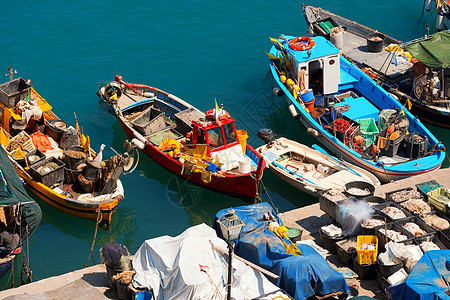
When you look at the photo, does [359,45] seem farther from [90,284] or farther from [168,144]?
[90,284]

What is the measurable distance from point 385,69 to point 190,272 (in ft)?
54.4

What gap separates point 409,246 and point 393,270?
0.91 metres

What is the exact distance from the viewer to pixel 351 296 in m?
17.2

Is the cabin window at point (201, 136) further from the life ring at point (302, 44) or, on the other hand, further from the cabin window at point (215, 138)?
the life ring at point (302, 44)

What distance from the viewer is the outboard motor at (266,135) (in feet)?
83.3

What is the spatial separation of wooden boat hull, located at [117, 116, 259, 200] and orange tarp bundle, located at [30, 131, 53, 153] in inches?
133

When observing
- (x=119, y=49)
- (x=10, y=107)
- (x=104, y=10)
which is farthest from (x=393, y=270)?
(x=104, y=10)

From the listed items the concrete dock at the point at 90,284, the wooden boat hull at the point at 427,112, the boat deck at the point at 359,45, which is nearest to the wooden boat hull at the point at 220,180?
the concrete dock at the point at 90,284

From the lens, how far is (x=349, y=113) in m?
26.1

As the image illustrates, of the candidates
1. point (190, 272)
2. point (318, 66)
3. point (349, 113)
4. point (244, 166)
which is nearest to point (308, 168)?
point (244, 166)

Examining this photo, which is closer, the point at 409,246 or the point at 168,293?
the point at 168,293

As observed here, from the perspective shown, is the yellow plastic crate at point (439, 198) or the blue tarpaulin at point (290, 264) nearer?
the blue tarpaulin at point (290, 264)

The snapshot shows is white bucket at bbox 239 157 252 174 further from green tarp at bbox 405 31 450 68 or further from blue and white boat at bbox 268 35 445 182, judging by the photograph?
green tarp at bbox 405 31 450 68

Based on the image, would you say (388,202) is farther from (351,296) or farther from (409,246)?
(351,296)
